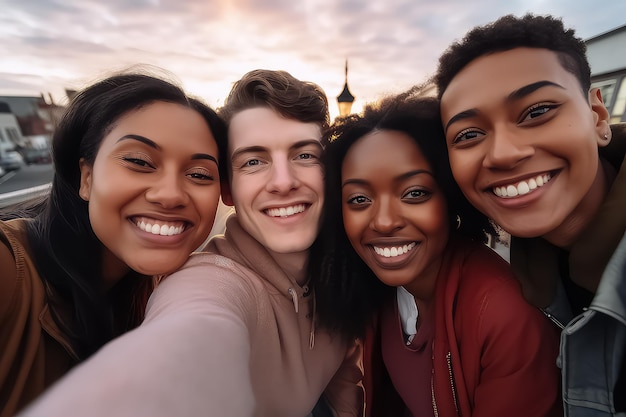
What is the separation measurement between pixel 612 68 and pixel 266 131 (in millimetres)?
8583

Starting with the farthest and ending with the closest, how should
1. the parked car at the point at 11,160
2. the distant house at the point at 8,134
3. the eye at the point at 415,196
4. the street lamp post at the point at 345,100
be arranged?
the parked car at the point at 11,160 < the distant house at the point at 8,134 < the street lamp post at the point at 345,100 < the eye at the point at 415,196

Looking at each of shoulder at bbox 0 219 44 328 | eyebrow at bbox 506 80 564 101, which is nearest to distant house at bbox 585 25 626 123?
eyebrow at bbox 506 80 564 101

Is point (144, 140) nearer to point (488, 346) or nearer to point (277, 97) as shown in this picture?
point (277, 97)

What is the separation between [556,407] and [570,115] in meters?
1.10

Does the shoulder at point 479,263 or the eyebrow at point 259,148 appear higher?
the eyebrow at point 259,148

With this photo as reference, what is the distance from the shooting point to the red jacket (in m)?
1.09

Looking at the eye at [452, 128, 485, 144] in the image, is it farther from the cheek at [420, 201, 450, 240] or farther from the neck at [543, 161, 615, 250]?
the neck at [543, 161, 615, 250]

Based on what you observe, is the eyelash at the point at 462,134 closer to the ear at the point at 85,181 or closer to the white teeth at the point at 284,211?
the white teeth at the point at 284,211

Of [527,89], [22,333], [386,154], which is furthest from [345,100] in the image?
[22,333]

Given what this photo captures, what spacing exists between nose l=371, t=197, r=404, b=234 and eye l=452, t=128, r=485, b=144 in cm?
37

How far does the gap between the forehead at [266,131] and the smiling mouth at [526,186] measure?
0.92m

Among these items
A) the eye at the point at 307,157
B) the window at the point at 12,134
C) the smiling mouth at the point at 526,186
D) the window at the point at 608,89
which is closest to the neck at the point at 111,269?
the eye at the point at 307,157

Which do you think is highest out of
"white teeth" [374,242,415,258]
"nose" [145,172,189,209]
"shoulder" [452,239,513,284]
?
"nose" [145,172,189,209]

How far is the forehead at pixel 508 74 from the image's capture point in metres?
1.06
